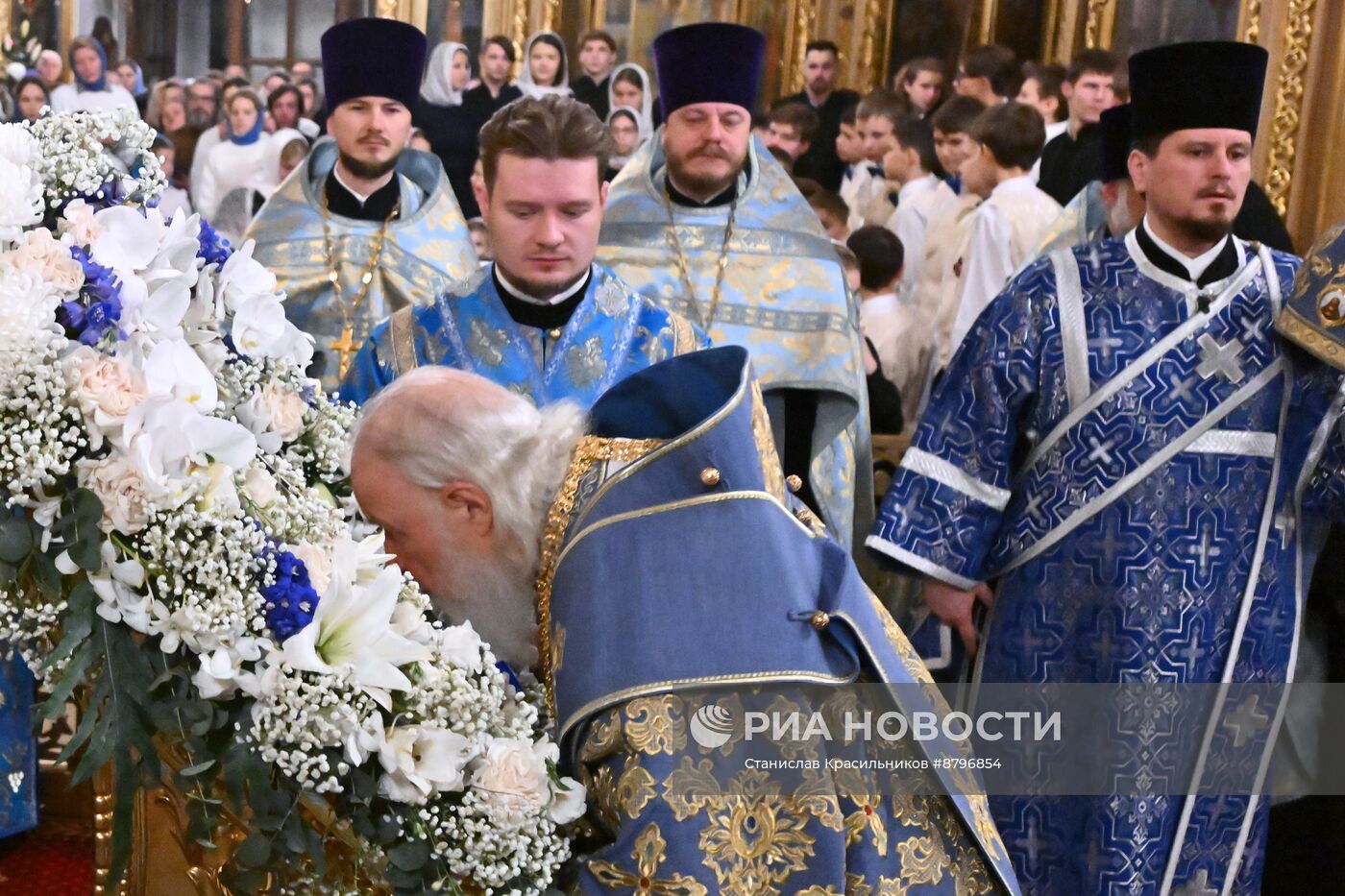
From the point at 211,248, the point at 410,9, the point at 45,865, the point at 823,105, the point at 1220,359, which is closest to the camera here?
the point at 211,248

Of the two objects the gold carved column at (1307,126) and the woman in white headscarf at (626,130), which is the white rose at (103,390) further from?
the woman in white headscarf at (626,130)

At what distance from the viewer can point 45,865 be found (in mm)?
2232

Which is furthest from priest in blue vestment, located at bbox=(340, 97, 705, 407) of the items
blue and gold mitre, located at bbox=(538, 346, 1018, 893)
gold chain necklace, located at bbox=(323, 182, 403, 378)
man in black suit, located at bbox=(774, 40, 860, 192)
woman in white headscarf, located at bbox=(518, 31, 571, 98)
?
woman in white headscarf, located at bbox=(518, 31, 571, 98)

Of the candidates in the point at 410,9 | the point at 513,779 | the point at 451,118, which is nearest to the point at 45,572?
the point at 513,779

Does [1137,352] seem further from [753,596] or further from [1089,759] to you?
[753,596]

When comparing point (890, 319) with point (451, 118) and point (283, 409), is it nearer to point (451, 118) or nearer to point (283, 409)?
point (451, 118)

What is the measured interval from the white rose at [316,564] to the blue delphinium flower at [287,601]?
0.03 meters

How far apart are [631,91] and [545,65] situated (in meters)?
0.69

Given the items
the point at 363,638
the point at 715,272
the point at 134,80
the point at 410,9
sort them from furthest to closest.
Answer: the point at 410,9 → the point at 134,80 → the point at 715,272 → the point at 363,638

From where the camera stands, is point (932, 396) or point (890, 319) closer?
Result: point (932, 396)

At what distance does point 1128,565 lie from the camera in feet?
11.7

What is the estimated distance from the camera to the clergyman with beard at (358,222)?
4516 millimetres

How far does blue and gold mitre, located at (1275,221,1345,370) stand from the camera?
3357 mm

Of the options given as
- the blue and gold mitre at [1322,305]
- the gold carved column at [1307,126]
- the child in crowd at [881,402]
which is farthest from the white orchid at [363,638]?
the gold carved column at [1307,126]
